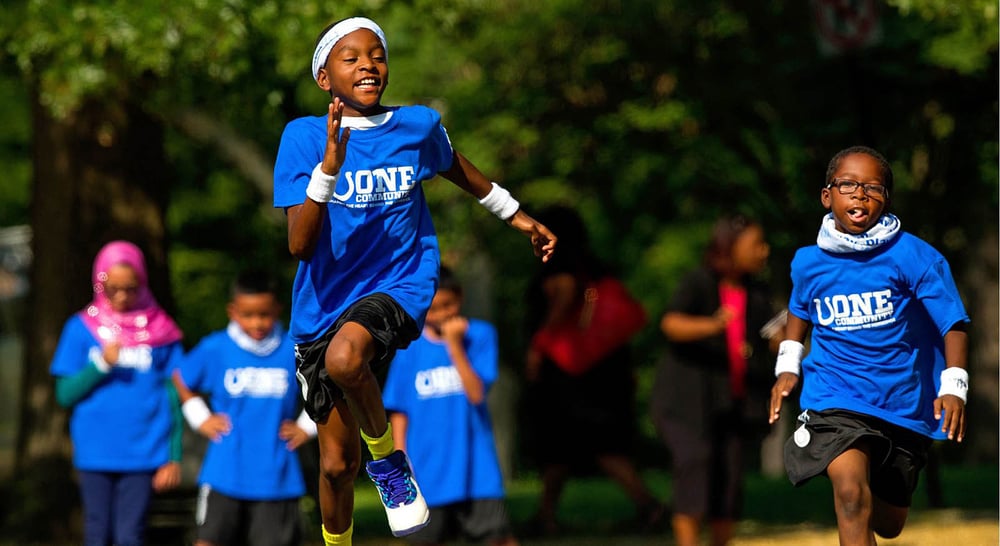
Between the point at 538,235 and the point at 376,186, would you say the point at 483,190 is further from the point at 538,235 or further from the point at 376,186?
the point at 376,186

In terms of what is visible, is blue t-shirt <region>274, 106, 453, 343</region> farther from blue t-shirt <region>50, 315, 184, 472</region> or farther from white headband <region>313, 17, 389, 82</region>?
blue t-shirt <region>50, 315, 184, 472</region>

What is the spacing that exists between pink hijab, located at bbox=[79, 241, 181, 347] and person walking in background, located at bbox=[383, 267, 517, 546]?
135 cm

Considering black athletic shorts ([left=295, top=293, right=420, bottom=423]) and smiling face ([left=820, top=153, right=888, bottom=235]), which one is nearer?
black athletic shorts ([left=295, top=293, right=420, bottom=423])

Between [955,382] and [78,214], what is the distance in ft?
30.4

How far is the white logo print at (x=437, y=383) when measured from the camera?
34.1ft

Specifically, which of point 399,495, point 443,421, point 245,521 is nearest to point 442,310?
point 443,421

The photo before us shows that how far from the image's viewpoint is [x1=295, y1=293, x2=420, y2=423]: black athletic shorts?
6.70 m

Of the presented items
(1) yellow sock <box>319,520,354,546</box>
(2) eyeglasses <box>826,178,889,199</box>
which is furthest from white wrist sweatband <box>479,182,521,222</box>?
(1) yellow sock <box>319,520,354,546</box>

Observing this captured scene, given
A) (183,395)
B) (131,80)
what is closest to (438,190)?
(131,80)

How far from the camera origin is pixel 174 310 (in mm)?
14789

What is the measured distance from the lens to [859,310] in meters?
7.17

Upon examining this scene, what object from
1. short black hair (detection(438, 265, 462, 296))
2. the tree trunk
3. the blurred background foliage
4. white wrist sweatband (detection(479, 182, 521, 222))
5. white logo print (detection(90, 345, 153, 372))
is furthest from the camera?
the tree trunk

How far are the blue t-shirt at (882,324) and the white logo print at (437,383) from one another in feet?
11.3

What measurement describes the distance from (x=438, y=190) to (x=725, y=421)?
8184 mm
